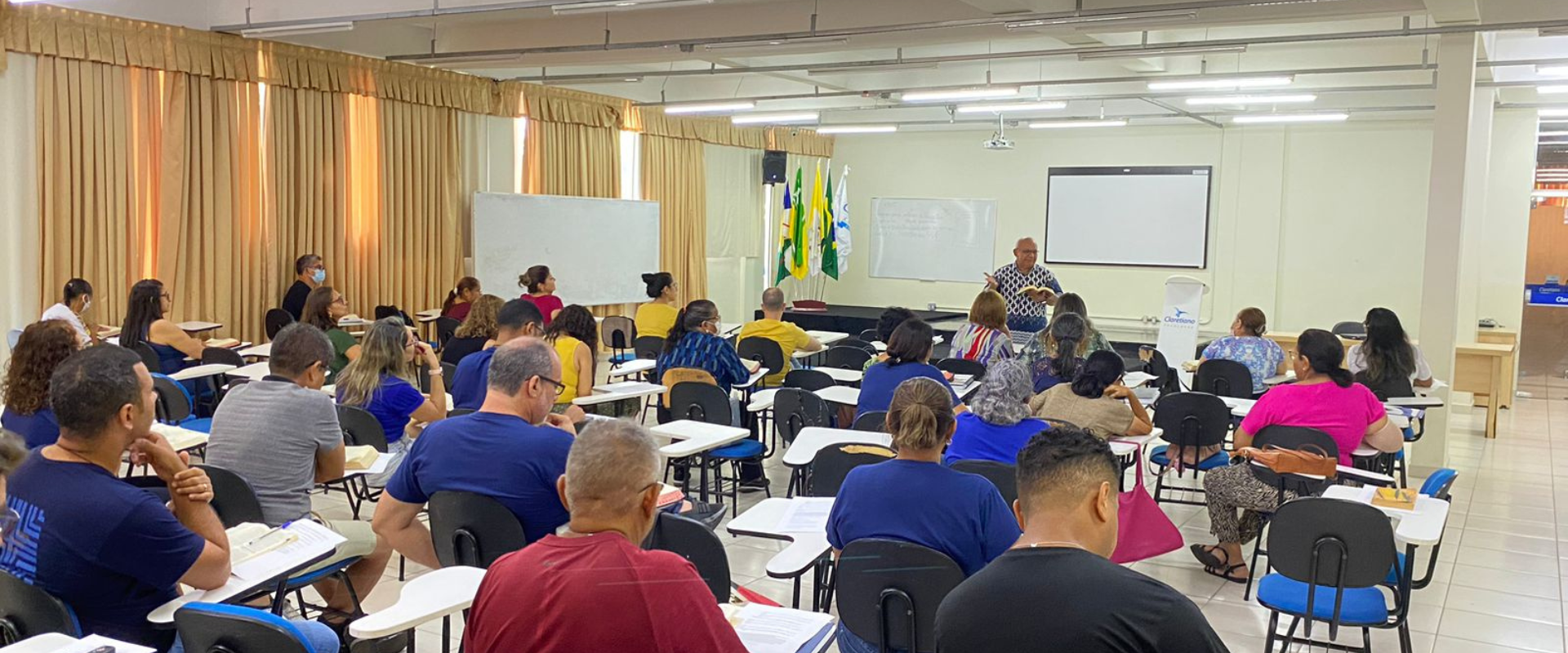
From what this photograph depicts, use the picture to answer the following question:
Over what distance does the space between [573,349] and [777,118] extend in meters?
7.64

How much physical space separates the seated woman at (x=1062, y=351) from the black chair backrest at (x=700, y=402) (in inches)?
66.7

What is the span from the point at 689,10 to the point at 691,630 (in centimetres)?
862

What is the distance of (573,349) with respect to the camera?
632 centimetres

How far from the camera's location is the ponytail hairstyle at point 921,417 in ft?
10.8

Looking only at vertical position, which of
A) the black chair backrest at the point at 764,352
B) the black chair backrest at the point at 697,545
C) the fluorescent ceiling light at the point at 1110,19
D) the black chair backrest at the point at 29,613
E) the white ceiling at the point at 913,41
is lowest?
the black chair backrest at the point at 29,613

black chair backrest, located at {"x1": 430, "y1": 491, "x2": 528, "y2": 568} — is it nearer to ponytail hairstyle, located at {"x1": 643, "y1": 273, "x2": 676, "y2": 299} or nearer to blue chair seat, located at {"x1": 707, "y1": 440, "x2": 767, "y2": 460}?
blue chair seat, located at {"x1": 707, "y1": 440, "x2": 767, "y2": 460}

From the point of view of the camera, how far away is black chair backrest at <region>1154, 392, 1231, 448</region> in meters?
6.23

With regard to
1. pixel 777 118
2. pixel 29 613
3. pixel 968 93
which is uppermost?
pixel 777 118

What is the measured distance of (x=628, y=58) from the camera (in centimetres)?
1025

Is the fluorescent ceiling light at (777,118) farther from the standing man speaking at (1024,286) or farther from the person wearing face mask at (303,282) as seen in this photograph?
the person wearing face mask at (303,282)

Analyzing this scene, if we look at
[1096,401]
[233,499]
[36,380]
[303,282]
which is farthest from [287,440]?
[303,282]

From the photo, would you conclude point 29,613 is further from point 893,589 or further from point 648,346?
point 648,346

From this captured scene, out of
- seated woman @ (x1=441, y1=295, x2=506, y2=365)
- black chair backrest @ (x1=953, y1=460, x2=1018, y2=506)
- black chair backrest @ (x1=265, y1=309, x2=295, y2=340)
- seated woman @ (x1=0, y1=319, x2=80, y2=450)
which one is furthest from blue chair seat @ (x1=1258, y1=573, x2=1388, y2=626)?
black chair backrest @ (x1=265, y1=309, x2=295, y2=340)

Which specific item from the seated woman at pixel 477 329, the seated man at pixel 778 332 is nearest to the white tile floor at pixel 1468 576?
the seated man at pixel 778 332
